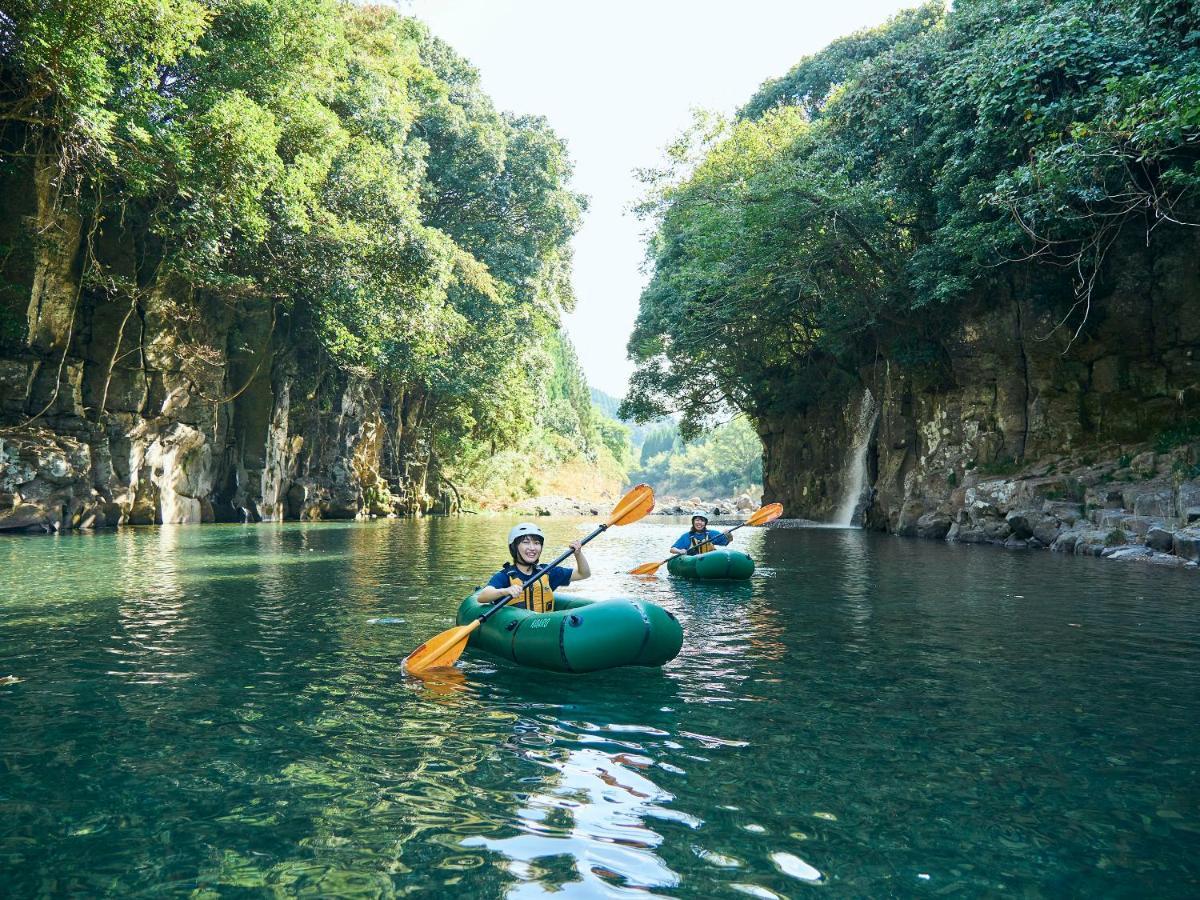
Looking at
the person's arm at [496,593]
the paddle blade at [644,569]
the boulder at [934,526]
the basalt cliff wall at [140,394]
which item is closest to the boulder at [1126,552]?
the boulder at [934,526]

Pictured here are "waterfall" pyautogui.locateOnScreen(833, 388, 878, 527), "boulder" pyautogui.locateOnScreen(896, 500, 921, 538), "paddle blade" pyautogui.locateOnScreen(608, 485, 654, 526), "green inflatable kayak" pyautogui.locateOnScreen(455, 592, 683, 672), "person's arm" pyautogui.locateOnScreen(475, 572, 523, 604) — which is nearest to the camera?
"green inflatable kayak" pyautogui.locateOnScreen(455, 592, 683, 672)

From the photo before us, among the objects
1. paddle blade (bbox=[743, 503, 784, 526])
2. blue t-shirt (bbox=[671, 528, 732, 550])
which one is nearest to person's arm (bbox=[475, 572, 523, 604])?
blue t-shirt (bbox=[671, 528, 732, 550])

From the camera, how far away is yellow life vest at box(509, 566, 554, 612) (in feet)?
21.4

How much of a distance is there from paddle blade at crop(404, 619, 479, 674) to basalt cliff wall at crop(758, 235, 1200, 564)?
38.9 ft

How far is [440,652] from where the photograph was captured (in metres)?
5.90

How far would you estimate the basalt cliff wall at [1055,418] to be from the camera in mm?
14883

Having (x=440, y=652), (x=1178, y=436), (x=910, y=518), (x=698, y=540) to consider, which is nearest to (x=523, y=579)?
(x=440, y=652)

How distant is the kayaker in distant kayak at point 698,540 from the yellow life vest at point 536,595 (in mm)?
5500

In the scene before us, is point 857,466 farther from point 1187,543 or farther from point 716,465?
point 716,465

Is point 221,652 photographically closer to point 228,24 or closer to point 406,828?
point 406,828

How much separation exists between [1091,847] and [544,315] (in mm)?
35172

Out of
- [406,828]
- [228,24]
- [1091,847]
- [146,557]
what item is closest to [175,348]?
[228,24]

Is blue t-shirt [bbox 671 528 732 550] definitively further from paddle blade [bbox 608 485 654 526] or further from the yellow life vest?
the yellow life vest

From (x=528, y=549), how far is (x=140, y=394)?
17144 millimetres
